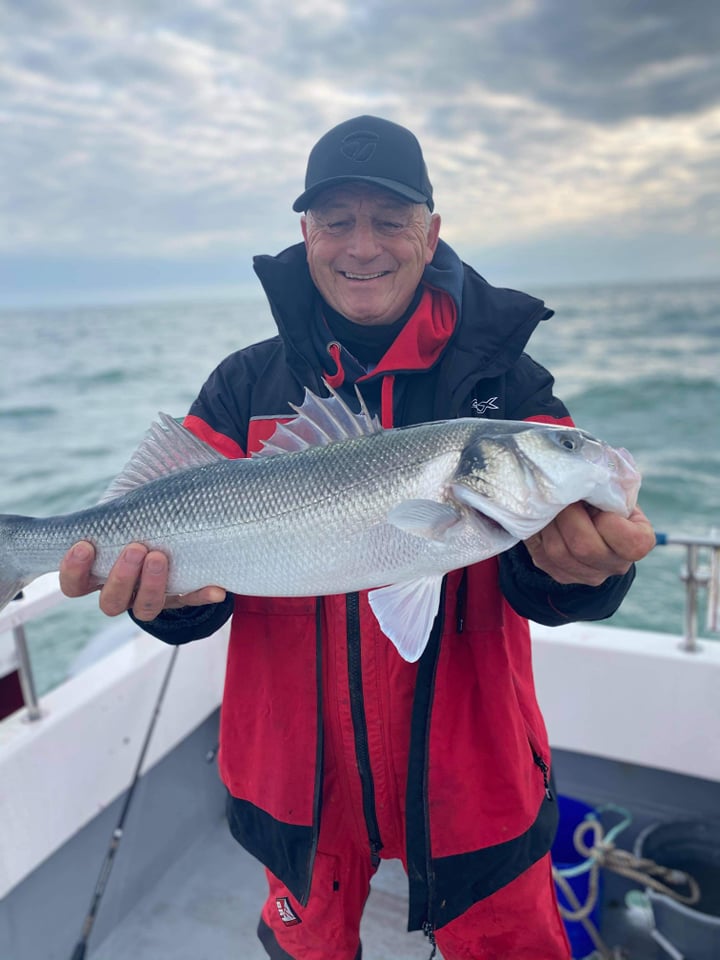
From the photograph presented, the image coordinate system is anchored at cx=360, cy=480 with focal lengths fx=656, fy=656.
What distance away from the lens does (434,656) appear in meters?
2.14

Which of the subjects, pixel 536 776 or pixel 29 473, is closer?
pixel 536 776

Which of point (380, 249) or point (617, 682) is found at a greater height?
point (380, 249)

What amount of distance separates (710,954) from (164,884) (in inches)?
114

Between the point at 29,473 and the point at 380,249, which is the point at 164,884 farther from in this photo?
the point at 29,473

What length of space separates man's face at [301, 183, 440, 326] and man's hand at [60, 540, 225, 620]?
1152mm

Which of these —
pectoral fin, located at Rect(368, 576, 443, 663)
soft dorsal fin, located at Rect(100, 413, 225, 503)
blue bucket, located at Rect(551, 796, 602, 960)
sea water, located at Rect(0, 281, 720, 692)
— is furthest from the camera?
sea water, located at Rect(0, 281, 720, 692)

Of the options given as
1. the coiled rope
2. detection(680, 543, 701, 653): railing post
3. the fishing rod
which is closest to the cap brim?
detection(680, 543, 701, 653): railing post

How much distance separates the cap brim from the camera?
2320mm

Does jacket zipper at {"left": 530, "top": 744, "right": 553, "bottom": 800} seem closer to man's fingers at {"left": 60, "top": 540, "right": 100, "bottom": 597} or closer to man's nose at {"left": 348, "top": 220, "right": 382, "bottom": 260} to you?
man's fingers at {"left": 60, "top": 540, "right": 100, "bottom": 597}

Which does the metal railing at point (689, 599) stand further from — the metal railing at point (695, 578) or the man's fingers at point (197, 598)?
the man's fingers at point (197, 598)

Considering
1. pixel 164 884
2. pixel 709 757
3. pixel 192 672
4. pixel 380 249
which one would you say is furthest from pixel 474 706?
pixel 164 884

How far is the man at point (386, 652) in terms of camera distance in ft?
7.13

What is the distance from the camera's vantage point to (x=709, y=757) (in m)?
3.45

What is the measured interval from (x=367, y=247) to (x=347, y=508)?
3.25 ft
